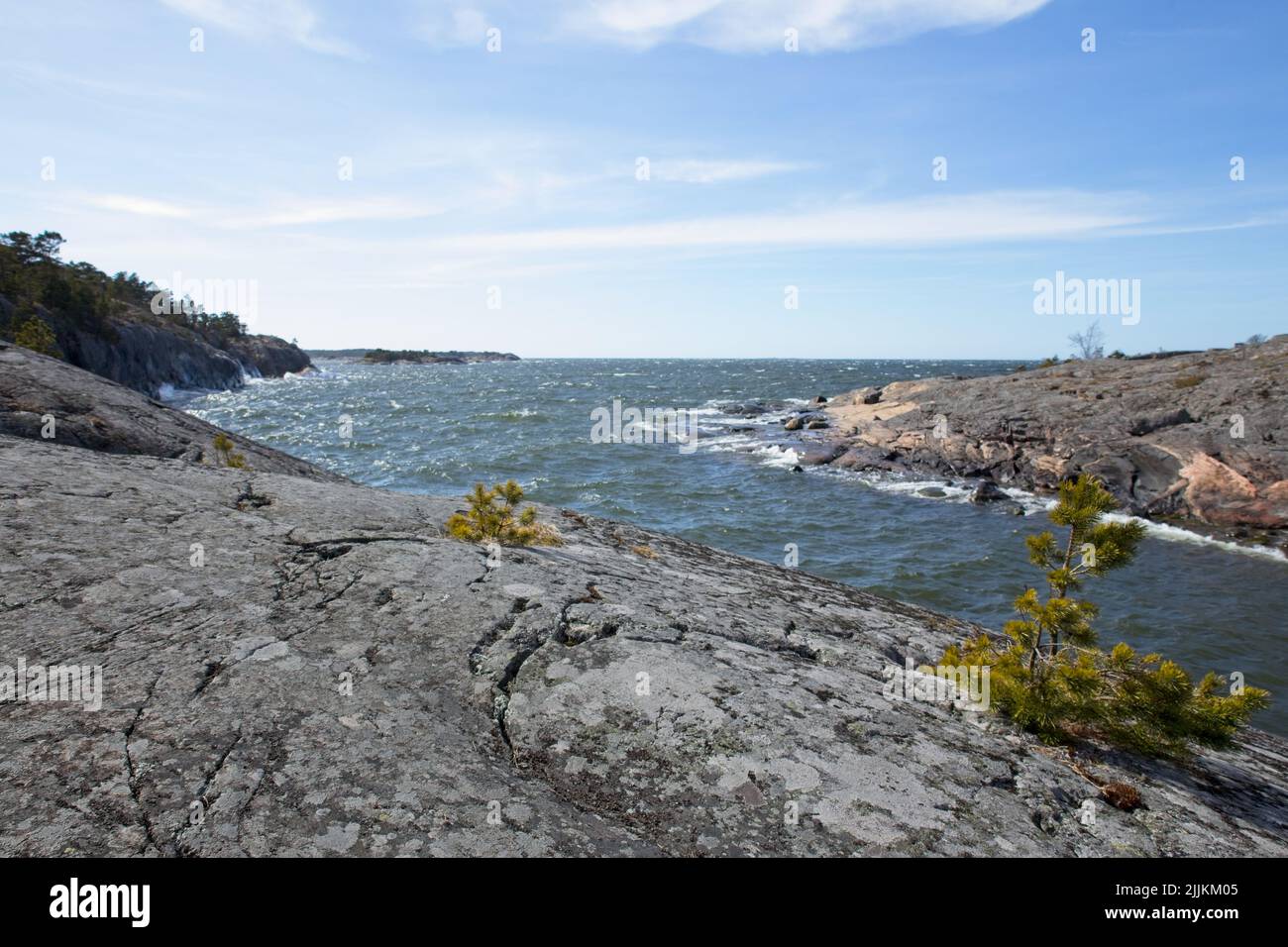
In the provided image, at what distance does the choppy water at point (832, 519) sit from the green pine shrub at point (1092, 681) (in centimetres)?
1043

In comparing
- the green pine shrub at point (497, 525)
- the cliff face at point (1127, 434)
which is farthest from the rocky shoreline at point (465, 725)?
the cliff face at point (1127, 434)

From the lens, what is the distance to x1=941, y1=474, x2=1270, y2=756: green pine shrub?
13.8ft

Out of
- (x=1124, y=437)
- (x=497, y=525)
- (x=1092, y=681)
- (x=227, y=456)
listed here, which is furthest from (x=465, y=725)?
(x=1124, y=437)

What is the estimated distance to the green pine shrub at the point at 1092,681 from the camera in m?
4.19

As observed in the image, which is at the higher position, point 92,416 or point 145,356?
point 145,356

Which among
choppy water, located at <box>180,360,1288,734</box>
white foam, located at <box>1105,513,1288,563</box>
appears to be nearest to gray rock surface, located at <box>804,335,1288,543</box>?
Result: white foam, located at <box>1105,513,1288,563</box>

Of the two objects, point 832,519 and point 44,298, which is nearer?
A: point 832,519

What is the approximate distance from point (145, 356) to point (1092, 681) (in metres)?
74.5

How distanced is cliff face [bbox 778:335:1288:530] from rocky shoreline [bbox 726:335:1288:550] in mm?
54

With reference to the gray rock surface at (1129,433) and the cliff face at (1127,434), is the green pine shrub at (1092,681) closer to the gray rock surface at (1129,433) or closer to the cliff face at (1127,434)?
the cliff face at (1127,434)

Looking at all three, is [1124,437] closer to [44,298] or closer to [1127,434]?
[1127,434]

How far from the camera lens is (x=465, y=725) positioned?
12.5ft
